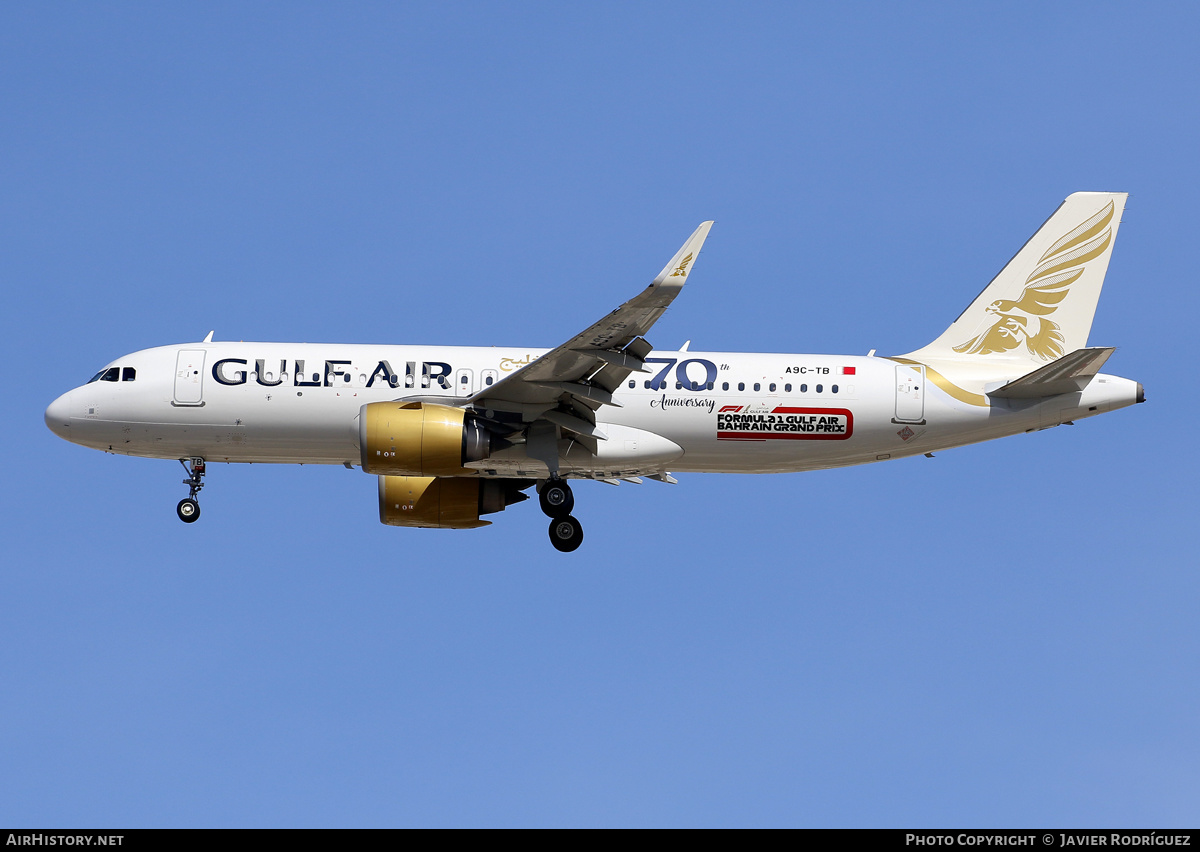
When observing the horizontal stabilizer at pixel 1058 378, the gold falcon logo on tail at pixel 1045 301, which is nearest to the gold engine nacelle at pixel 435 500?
the horizontal stabilizer at pixel 1058 378

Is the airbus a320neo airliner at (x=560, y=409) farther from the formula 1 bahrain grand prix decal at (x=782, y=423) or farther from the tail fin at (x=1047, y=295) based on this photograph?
the tail fin at (x=1047, y=295)

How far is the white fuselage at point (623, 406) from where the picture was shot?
112 feet

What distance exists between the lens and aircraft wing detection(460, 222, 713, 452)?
2834cm

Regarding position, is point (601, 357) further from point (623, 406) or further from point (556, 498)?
point (556, 498)

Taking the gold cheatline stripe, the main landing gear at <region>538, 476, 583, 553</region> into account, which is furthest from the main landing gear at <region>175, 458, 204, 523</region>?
the gold cheatline stripe

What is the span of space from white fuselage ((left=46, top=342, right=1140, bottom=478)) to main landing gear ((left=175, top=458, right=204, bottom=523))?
373 mm

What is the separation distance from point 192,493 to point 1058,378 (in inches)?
846

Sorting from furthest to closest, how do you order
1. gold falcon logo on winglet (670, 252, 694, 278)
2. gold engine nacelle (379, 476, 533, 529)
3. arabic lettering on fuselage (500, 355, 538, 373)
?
gold engine nacelle (379, 476, 533, 529), arabic lettering on fuselage (500, 355, 538, 373), gold falcon logo on winglet (670, 252, 694, 278)

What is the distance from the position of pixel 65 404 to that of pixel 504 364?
11.0 meters

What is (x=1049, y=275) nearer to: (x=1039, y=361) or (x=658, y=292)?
(x=1039, y=361)

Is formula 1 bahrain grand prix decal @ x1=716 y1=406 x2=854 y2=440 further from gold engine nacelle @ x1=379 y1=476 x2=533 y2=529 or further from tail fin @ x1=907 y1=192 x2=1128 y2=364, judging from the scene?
gold engine nacelle @ x1=379 y1=476 x2=533 y2=529

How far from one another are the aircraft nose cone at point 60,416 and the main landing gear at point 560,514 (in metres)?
11.9
